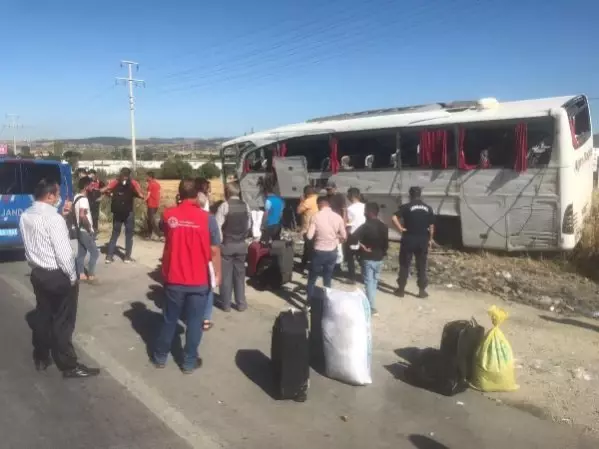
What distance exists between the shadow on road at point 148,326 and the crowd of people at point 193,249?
392mm

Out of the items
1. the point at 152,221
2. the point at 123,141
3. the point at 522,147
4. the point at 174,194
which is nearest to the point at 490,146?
the point at 522,147

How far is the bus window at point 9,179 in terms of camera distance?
1155cm

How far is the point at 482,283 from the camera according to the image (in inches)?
374

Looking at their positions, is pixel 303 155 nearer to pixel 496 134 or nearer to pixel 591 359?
pixel 496 134

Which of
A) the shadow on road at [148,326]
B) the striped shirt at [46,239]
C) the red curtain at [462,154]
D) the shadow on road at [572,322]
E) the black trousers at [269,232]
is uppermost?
the red curtain at [462,154]

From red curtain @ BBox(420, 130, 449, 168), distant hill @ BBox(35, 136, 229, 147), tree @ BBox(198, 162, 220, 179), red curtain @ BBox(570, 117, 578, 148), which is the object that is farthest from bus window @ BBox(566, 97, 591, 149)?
distant hill @ BBox(35, 136, 229, 147)

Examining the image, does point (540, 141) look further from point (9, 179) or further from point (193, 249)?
point (9, 179)

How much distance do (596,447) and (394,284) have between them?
566cm

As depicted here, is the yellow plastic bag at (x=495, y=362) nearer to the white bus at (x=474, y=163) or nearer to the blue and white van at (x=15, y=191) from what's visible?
the white bus at (x=474, y=163)

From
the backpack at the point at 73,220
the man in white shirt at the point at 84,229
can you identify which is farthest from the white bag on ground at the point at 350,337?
the backpack at the point at 73,220

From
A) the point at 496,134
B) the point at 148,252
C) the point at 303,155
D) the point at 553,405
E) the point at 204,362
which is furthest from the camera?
the point at 303,155

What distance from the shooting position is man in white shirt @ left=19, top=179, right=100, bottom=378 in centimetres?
509

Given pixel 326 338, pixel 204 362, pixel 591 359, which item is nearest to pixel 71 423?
pixel 204 362

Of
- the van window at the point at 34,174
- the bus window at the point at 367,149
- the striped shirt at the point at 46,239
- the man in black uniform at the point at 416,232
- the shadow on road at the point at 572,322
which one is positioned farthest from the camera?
the bus window at the point at 367,149
